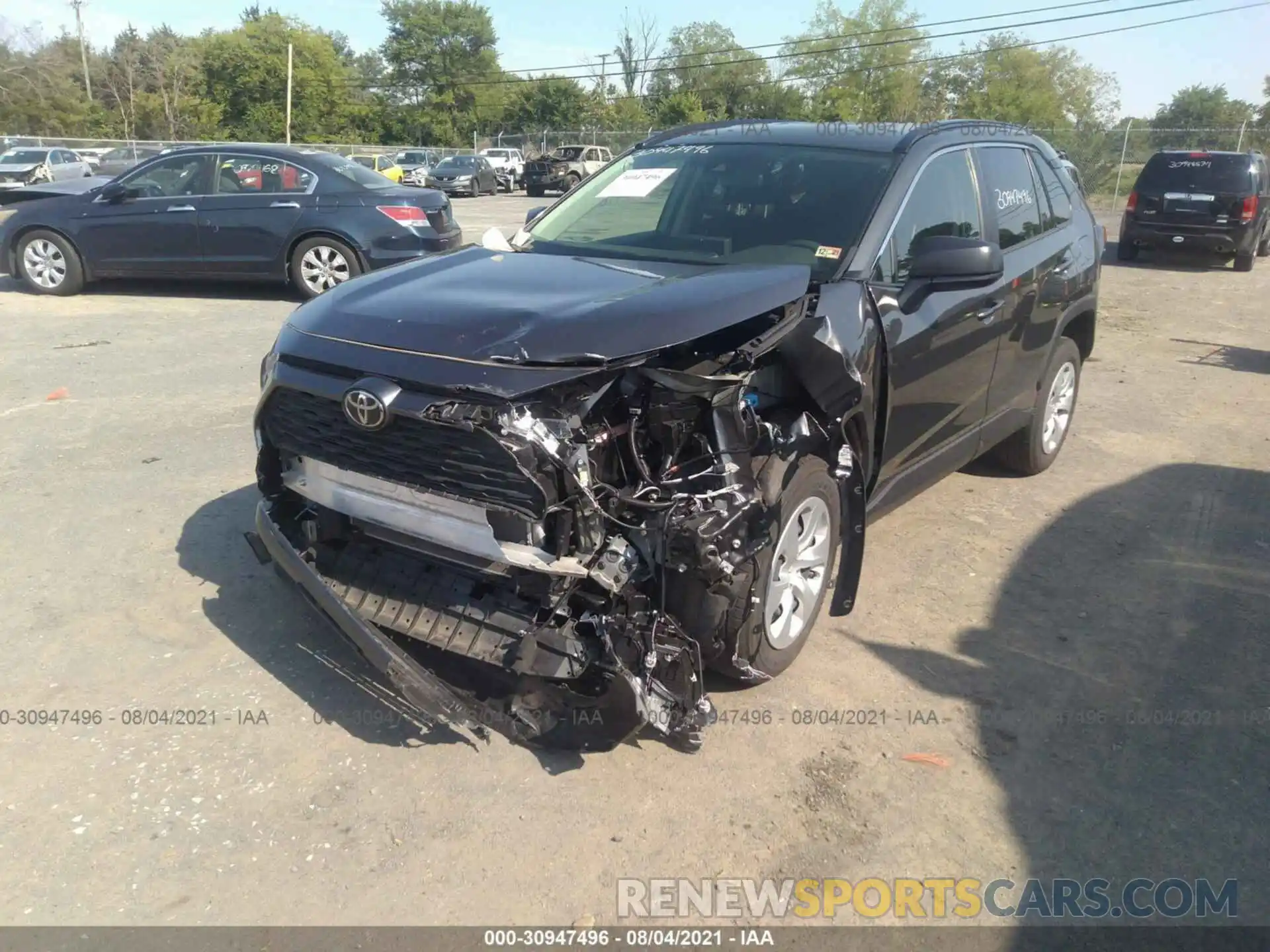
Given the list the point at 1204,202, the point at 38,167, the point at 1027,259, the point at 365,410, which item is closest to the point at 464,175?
the point at 38,167

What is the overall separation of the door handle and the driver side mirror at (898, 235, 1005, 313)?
52cm

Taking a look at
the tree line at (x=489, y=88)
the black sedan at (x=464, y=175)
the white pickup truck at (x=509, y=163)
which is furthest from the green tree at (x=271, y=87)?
the black sedan at (x=464, y=175)

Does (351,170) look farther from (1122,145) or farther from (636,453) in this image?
(1122,145)

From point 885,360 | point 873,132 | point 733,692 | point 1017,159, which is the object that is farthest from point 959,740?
point 1017,159

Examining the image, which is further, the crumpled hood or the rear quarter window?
the rear quarter window

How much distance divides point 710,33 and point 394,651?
7956 centimetres

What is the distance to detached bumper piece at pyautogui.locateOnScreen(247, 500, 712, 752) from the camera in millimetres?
2979

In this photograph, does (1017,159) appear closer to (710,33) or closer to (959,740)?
(959,740)

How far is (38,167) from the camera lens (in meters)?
27.2

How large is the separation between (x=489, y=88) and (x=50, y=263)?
70112 millimetres

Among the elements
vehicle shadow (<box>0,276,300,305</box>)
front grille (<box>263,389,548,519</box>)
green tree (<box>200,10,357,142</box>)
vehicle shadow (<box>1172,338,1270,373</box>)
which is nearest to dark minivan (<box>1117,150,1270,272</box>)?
vehicle shadow (<box>1172,338,1270,373</box>)

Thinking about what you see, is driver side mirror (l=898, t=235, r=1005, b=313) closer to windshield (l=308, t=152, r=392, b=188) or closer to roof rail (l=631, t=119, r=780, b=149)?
roof rail (l=631, t=119, r=780, b=149)

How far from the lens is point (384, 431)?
301 centimetres

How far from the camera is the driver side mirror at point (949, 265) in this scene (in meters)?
3.83
